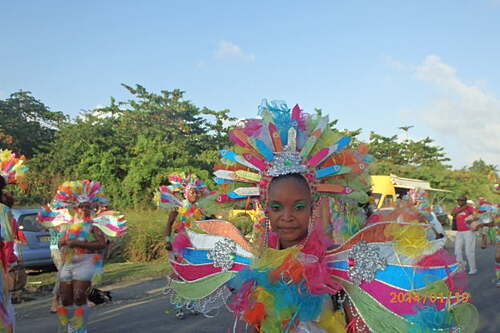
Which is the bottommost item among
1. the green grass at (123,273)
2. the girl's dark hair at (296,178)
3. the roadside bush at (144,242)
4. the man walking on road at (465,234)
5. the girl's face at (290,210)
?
the green grass at (123,273)

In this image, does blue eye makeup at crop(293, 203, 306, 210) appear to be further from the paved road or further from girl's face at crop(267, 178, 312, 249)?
the paved road

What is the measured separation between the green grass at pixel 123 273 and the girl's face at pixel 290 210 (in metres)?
8.32

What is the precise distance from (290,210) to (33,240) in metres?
10.6

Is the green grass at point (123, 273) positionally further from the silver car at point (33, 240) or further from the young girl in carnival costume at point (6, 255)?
the young girl in carnival costume at point (6, 255)

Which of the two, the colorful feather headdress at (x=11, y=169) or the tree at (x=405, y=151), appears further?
the tree at (x=405, y=151)

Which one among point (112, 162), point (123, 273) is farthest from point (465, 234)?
point (112, 162)

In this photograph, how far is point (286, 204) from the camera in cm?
268

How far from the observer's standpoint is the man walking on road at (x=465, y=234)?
12570 mm

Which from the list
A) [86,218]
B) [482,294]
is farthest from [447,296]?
[482,294]

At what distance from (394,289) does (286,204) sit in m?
0.73

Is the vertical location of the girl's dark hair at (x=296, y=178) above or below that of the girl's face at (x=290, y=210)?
above

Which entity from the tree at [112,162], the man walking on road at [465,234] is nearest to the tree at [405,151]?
the tree at [112,162]

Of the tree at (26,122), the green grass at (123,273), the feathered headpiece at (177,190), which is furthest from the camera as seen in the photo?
the tree at (26,122)

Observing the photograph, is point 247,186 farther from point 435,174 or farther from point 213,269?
point 435,174
